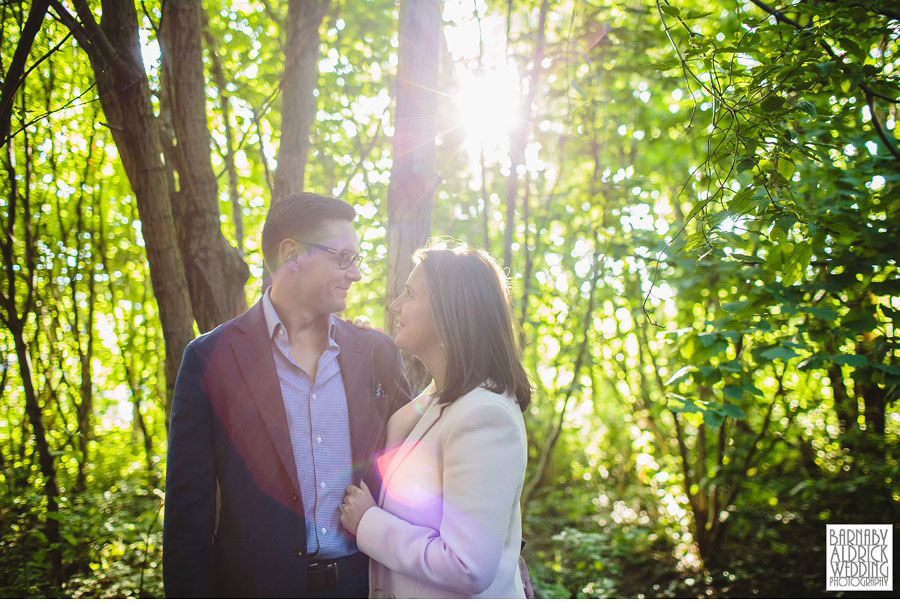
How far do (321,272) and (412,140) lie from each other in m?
0.84

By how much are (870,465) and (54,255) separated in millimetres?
6243

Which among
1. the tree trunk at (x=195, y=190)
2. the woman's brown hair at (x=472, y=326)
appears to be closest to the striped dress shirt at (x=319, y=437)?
the woman's brown hair at (x=472, y=326)

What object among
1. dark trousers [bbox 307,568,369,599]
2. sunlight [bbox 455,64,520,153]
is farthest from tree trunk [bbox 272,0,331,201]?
dark trousers [bbox 307,568,369,599]

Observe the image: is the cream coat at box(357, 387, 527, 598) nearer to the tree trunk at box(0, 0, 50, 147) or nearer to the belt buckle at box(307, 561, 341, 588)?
the belt buckle at box(307, 561, 341, 588)

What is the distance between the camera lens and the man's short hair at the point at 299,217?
1.96m

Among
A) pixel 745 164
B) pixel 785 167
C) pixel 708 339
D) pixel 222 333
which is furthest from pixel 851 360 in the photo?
pixel 222 333

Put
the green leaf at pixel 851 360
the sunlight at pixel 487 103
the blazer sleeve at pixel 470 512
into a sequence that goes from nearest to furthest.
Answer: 1. the blazer sleeve at pixel 470 512
2. the green leaf at pixel 851 360
3. the sunlight at pixel 487 103

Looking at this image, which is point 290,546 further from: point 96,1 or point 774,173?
point 96,1

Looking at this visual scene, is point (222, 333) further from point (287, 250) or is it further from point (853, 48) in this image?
point (853, 48)

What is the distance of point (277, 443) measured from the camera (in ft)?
5.38

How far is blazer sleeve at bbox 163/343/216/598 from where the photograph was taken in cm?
156

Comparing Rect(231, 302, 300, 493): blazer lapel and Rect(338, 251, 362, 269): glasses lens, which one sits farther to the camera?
Rect(338, 251, 362, 269): glasses lens

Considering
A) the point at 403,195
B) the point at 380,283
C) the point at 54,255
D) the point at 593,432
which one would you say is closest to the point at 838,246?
the point at 403,195

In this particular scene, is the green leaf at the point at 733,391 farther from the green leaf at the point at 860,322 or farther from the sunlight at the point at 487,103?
the sunlight at the point at 487,103
